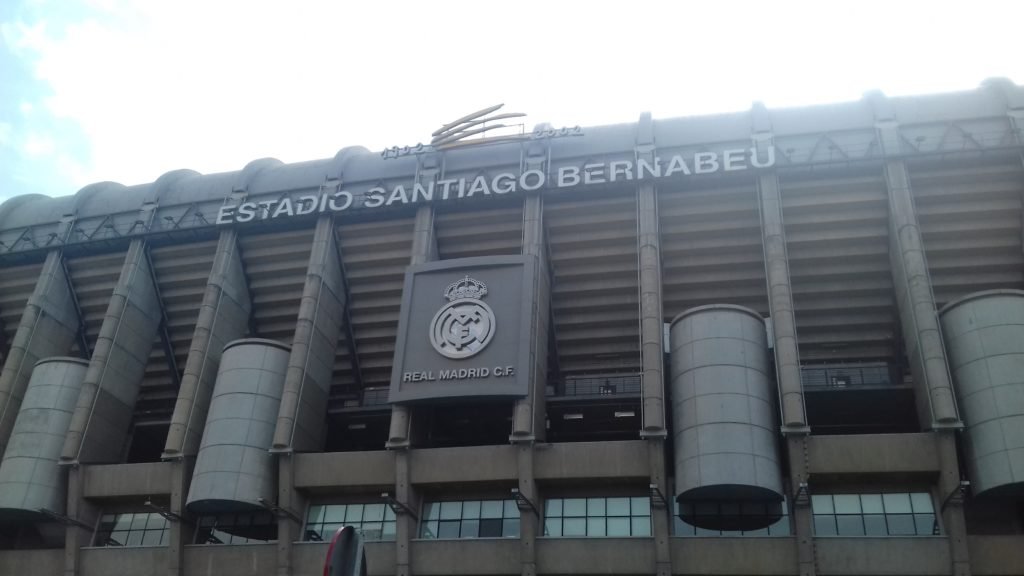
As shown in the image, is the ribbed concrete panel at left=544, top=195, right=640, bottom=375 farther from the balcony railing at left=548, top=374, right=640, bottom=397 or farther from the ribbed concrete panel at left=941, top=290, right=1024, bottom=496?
the ribbed concrete panel at left=941, top=290, right=1024, bottom=496

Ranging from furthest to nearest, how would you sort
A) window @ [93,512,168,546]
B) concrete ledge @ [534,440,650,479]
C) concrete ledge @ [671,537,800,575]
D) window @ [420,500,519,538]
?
window @ [93,512,168,546] < window @ [420,500,519,538] < concrete ledge @ [534,440,650,479] < concrete ledge @ [671,537,800,575]

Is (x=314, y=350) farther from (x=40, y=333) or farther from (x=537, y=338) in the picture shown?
(x=40, y=333)

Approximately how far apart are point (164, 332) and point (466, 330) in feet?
70.2

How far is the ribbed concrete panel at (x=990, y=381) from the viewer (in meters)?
33.5

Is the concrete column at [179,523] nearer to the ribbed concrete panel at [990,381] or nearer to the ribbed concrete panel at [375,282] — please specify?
the ribbed concrete panel at [375,282]

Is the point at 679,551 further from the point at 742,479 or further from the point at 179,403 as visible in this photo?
the point at 179,403

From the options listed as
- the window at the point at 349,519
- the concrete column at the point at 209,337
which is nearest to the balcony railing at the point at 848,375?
the window at the point at 349,519

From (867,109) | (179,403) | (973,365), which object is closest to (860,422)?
(973,365)

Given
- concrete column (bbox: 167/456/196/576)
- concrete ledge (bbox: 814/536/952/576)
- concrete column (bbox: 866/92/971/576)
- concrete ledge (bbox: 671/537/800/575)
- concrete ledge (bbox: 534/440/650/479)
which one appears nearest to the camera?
concrete ledge (bbox: 814/536/952/576)

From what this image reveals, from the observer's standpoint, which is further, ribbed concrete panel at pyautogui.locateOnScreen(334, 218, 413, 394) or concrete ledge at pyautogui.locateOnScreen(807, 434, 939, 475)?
ribbed concrete panel at pyautogui.locateOnScreen(334, 218, 413, 394)

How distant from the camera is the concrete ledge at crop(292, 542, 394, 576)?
125 ft

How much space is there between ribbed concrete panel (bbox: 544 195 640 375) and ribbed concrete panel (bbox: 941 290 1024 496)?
1528 cm

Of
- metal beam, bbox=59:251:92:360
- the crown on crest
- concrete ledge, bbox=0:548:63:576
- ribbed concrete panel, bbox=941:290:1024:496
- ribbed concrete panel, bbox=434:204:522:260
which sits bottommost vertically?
concrete ledge, bbox=0:548:63:576

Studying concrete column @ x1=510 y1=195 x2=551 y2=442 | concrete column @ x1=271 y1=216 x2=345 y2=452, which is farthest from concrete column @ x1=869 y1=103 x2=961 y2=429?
concrete column @ x1=271 y1=216 x2=345 y2=452
